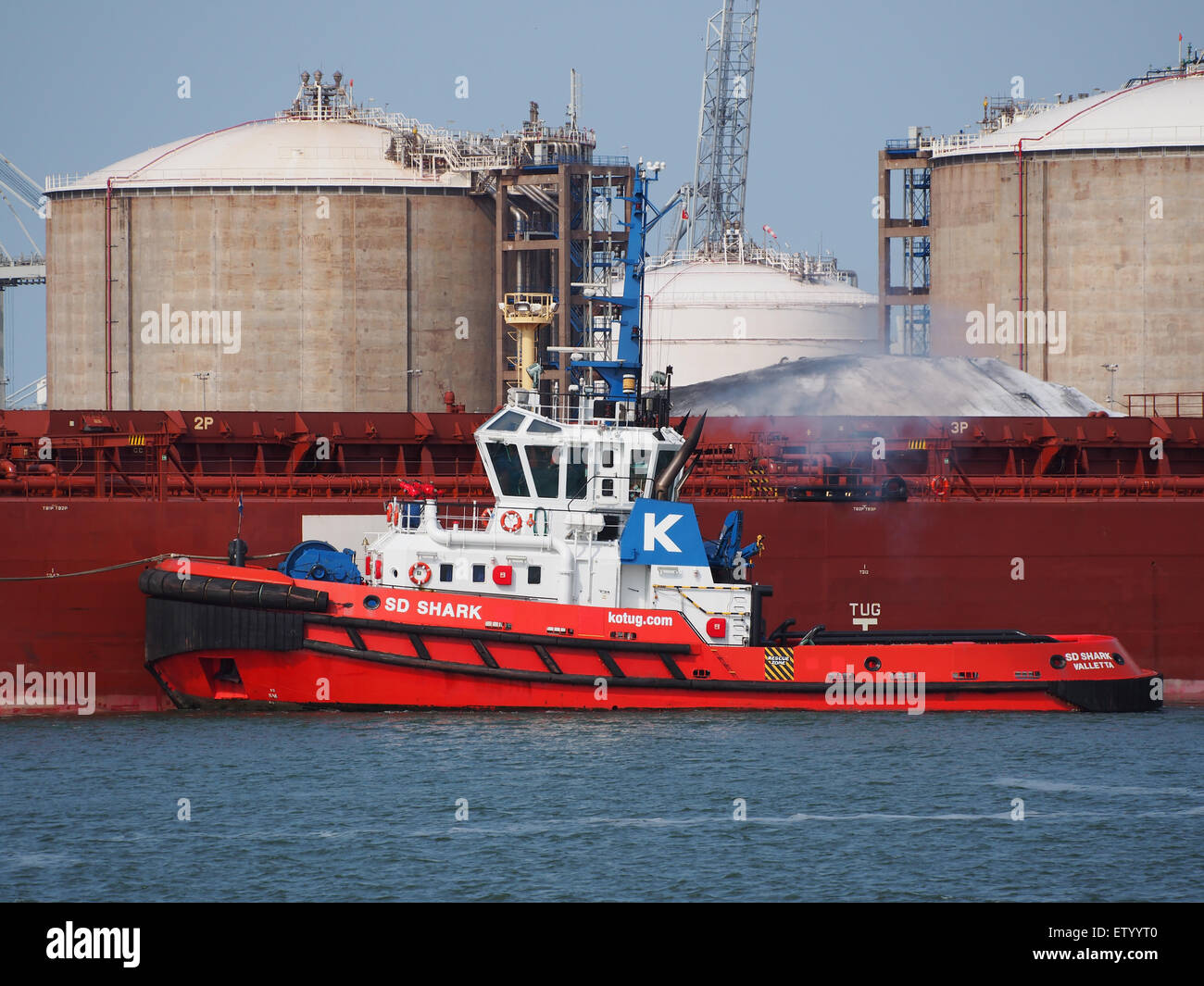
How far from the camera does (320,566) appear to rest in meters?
22.1

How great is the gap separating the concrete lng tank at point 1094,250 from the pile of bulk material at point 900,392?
206 cm

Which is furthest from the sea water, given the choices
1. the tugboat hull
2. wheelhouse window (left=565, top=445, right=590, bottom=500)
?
wheelhouse window (left=565, top=445, right=590, bottom=500)

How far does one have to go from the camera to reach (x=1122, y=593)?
2638cm

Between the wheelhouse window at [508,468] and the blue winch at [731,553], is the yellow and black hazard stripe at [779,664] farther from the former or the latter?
the wheelhouse window at [508,468]

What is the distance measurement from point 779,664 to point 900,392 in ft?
58.5

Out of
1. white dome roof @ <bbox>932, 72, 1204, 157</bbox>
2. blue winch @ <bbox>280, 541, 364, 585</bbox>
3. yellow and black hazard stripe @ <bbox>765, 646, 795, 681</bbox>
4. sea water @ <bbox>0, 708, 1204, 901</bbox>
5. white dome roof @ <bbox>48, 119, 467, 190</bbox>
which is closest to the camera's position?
sea water @ <bbox>0, 708, 1204, 901</bbox>

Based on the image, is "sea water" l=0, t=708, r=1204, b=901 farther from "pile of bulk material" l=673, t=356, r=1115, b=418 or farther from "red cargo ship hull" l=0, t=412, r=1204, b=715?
"pile of bulk material" l=673, t=356, r=1115, b=418

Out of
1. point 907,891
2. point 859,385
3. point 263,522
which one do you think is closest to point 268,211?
point 859,385

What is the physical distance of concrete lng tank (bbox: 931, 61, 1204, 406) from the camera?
4316cm

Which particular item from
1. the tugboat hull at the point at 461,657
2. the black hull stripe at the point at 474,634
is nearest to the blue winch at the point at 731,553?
the tugboat hull at the point at 461,657

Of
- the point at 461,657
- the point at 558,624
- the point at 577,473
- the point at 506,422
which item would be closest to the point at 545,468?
the point at 577,473

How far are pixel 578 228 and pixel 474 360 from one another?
4.91 m

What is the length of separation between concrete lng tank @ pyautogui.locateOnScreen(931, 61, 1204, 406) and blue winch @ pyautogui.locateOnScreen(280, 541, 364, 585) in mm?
26372

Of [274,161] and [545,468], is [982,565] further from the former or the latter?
[274,161]
